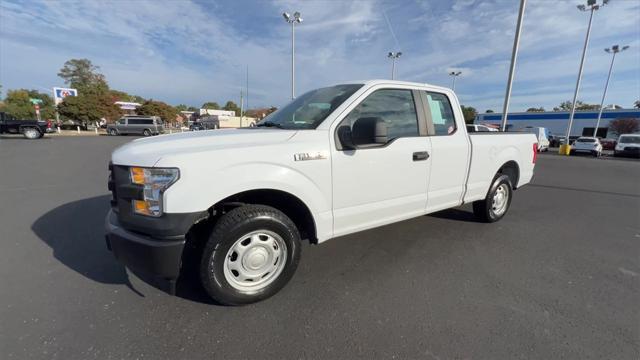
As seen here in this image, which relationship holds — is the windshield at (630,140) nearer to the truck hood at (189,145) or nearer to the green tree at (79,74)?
the truck hood at (189,145)

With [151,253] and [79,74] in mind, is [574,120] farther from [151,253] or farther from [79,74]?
[79,74]

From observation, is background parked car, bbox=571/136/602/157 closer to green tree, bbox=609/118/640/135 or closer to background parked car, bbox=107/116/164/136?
green tree, bbox=609/118/640/135

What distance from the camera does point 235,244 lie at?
2344 mm

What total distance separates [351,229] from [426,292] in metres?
0.88

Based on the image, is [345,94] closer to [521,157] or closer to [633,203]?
[521,157]

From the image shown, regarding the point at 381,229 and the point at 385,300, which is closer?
the point at 385,300

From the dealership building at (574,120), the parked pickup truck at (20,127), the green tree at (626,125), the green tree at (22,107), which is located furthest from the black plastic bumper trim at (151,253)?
the green tree at (22,107)

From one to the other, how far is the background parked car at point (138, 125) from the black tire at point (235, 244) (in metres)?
35.2

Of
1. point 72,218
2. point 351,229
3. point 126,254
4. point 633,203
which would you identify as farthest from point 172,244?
point 633,203

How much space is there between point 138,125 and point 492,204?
120 feet

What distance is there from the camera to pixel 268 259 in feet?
8.29

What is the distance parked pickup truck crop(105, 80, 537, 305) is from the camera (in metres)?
2.09

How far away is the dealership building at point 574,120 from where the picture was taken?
4453 cm

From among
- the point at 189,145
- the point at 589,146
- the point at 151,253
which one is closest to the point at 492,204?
the point at 189,145
